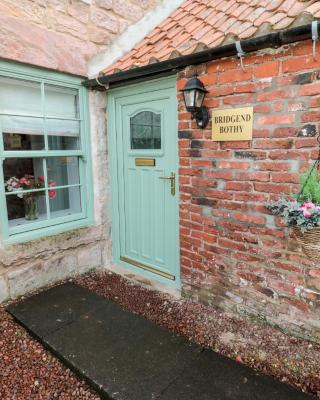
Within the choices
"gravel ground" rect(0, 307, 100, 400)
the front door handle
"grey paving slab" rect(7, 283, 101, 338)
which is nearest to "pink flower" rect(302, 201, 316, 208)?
the front door handle

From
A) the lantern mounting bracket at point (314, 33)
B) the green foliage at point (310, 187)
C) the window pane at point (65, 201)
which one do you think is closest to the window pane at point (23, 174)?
the window pane at point (65, 201)

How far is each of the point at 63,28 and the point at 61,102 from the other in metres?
0.76

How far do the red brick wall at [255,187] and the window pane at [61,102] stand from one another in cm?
137

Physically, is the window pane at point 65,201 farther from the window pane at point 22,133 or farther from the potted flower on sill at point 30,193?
the window pane at point 22,133

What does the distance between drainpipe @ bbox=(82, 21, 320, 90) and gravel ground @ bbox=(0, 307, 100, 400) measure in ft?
8.81

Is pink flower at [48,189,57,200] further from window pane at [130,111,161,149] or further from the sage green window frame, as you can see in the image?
window pane at [130,111,161,149]

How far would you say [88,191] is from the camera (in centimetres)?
369

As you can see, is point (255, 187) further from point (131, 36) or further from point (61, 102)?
point (131, 36)

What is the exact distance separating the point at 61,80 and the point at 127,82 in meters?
0.73

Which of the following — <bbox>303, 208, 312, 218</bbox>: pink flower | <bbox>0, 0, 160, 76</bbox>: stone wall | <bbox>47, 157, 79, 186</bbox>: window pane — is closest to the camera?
<bbox>303, 208, 312, 218</bbox>: pink flower

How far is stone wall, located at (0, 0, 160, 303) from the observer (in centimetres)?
290

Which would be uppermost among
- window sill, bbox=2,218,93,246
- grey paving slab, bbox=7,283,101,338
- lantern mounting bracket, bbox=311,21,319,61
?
lantern mounting bracket, bbox=311,21,319,61

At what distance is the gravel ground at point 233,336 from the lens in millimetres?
2129

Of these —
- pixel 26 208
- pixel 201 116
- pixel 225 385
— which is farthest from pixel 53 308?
pixel 201 116
